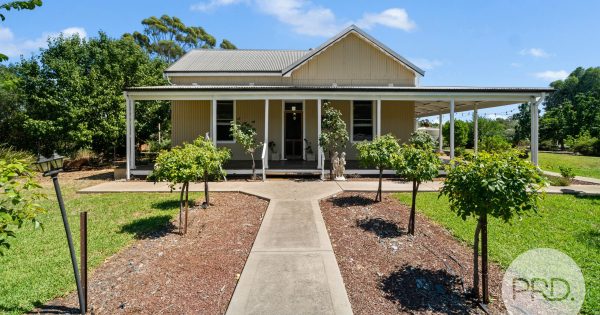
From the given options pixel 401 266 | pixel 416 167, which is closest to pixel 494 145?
pixel 416 167

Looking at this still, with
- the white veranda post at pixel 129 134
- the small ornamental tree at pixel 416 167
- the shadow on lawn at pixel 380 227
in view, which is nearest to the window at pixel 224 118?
the white veranda post at pixel 129 134

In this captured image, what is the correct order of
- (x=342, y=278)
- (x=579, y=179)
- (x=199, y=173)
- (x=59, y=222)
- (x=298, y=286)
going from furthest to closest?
A: (x=579, y=179), (x=59, y=222), (x=199, y=173), (x=342, y=278), (x=298, y=286)

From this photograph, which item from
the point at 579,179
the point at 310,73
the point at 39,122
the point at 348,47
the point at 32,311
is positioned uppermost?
the point at 348,47

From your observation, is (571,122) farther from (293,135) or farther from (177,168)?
(177,168)

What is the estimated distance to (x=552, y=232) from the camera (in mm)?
6848

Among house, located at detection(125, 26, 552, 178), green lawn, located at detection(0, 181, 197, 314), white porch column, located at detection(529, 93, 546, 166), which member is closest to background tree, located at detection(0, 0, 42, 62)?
green lawn, located at detection(0, 181, 197, 314)

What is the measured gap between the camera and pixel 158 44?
2279 inches

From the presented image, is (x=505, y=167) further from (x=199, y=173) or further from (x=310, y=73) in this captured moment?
(x=310, y=73)

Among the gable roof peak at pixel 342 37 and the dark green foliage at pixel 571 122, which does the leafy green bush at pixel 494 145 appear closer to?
Answer: the gable roof peak at pixel 342 37

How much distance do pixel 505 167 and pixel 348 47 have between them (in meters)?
13.2

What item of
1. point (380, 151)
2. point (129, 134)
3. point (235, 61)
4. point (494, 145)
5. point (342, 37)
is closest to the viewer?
point (380, 151)

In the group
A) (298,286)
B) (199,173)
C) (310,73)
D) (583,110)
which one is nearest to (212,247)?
(199,173)

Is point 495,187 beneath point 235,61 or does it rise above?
beneath

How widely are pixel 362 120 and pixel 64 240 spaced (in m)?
12.7
